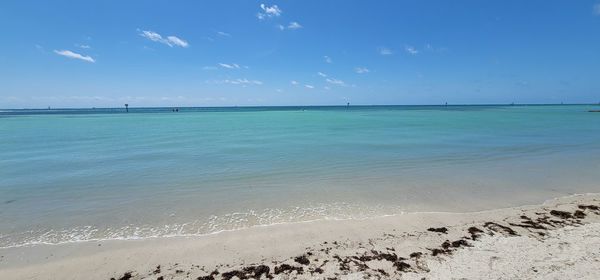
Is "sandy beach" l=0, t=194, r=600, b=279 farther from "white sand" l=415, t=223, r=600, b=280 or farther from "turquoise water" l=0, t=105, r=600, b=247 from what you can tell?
"turquoise water" l=0, t=105, r=600, b=247

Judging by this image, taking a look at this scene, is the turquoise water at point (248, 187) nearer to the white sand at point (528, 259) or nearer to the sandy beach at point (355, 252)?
the sandy beach at point (355, 252)

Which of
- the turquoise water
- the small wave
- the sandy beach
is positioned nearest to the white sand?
the sandy beach

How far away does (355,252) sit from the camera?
4703 mm

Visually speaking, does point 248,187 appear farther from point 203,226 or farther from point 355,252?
point 355,252

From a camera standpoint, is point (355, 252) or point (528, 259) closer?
point (528, 259)

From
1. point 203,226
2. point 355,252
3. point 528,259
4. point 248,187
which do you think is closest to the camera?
point 528,259

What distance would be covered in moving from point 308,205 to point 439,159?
8142mm

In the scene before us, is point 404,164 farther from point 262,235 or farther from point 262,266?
point 262,266

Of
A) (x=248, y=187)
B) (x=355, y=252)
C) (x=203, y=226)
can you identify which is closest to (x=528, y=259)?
(x=355, y=252)

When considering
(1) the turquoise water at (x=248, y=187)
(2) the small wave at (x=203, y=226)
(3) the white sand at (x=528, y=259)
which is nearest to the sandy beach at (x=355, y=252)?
(3) the white sand at (x=528, y=259)

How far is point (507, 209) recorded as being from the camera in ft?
21.2

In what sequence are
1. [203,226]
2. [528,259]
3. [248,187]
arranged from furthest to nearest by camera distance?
[248,187] < [203,226] < [528,259]

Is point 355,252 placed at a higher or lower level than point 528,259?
lower

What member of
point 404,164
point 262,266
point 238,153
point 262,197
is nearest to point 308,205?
point 262,197
